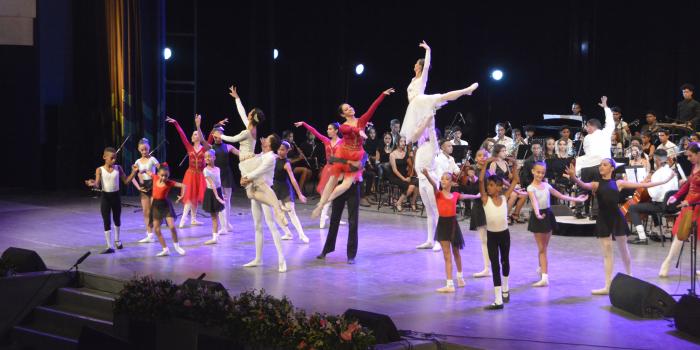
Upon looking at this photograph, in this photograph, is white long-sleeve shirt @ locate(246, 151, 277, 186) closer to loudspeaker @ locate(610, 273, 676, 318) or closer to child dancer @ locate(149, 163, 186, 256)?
child dancer @ locate(149, 163, 186, 256)

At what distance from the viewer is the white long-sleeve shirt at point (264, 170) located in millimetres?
9586

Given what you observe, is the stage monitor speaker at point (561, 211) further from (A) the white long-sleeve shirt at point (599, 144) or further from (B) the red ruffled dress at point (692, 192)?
(B) the red ruffled dress at point (692, 192)

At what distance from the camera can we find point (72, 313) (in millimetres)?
8617

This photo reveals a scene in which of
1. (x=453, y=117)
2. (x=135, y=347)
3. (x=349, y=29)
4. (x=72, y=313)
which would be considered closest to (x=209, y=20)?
(x=349, y=29)

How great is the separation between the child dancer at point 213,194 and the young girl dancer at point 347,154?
2.17 metres

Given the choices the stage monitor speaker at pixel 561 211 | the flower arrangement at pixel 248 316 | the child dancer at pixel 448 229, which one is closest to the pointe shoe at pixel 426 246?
the child dancer at pixel 448 229

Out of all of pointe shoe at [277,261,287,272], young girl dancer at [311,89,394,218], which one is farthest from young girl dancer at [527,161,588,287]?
pointe shoe at [277,261,287,272]

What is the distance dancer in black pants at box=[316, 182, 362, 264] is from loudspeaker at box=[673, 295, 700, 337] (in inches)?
160

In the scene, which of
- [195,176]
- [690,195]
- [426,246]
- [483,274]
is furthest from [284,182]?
[690,195]

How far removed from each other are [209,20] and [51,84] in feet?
12.5

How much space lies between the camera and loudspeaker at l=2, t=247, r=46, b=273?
9039mm

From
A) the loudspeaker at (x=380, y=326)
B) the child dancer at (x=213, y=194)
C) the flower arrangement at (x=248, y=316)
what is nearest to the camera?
the flower arrangement at (x=248, y=316)

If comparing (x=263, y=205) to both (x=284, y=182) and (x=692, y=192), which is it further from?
(x=692, y=192)

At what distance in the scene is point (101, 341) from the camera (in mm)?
6676
